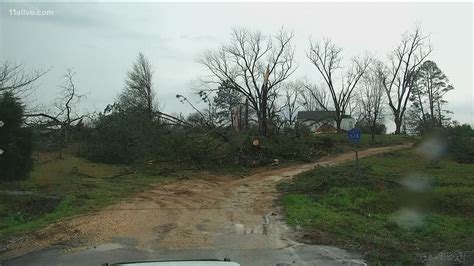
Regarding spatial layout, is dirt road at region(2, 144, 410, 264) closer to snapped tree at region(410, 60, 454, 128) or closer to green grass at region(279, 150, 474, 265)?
green grass at region(279, 150, 474, 265)

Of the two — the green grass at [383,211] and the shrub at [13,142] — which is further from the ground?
the shrub at [13,142]

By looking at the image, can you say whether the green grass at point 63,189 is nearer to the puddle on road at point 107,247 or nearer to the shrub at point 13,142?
the shrub at point 13,142

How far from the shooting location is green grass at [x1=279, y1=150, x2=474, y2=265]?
968cm

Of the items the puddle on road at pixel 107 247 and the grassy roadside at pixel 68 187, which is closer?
the puddle on road at pixel 107 247

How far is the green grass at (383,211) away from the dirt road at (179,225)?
90 centimetres

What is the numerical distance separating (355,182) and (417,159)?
12450mm

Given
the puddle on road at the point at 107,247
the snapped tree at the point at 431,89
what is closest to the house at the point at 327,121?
the snapped tree at the point at 431,89

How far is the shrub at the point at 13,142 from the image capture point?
18547mm

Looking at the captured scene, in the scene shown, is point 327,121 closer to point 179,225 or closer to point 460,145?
point 460,145

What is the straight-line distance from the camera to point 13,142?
61.6ft

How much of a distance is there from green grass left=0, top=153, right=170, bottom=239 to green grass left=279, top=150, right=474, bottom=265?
5801 mm

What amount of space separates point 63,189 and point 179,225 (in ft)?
23.7

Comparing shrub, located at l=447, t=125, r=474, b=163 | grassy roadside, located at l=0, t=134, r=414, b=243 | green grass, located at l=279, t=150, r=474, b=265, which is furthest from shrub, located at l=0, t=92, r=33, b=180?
shrub, located at l=447, t=125, r=474, b=163

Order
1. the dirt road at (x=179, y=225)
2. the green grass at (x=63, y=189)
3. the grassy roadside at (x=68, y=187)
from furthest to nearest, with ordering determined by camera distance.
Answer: the grassy roadside at (x=68, y=187) → the green grass at (x=63, y=189) → the dirt road at (x=179, y=225)
